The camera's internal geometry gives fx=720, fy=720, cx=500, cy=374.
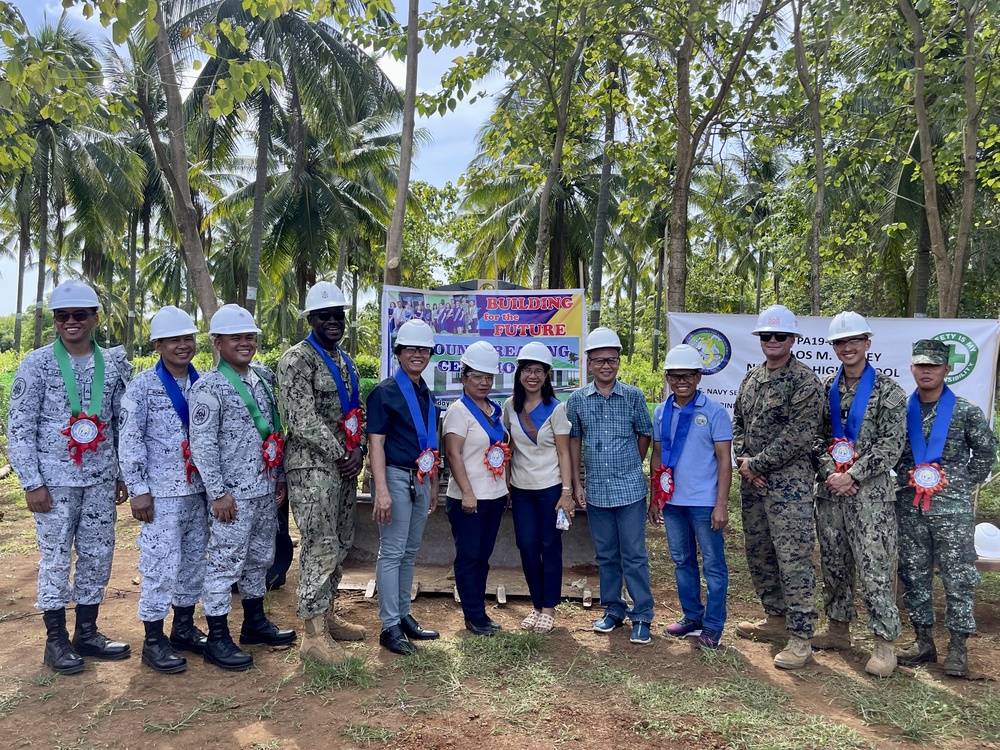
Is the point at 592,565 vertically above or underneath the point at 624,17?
underneath

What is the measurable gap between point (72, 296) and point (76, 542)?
4.59 ft

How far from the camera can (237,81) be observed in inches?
173

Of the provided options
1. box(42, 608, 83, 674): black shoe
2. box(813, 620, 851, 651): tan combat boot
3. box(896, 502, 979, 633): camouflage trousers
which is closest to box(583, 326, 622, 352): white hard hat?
box(896, 502, 979, 633): camouflage trousers

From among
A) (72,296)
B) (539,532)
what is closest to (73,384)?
(72,296)

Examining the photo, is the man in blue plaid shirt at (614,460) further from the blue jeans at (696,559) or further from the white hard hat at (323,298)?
the white hard hat at (323,298)

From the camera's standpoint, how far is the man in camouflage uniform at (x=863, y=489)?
4.20 metres

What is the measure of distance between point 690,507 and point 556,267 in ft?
55.2

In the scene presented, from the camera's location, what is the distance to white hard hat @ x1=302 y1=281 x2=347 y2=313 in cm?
429

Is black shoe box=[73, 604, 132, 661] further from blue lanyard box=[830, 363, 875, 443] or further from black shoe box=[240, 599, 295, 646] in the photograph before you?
blue lanyard box=[830, 363, 875, 443]

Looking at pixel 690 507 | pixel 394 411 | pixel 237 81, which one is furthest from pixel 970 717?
pixel 237 81

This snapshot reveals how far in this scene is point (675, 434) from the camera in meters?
4.59

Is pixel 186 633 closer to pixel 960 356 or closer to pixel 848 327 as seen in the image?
pixel 848 327

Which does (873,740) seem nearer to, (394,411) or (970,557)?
(970,557)

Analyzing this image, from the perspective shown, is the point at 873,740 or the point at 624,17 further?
the point at 624,17
